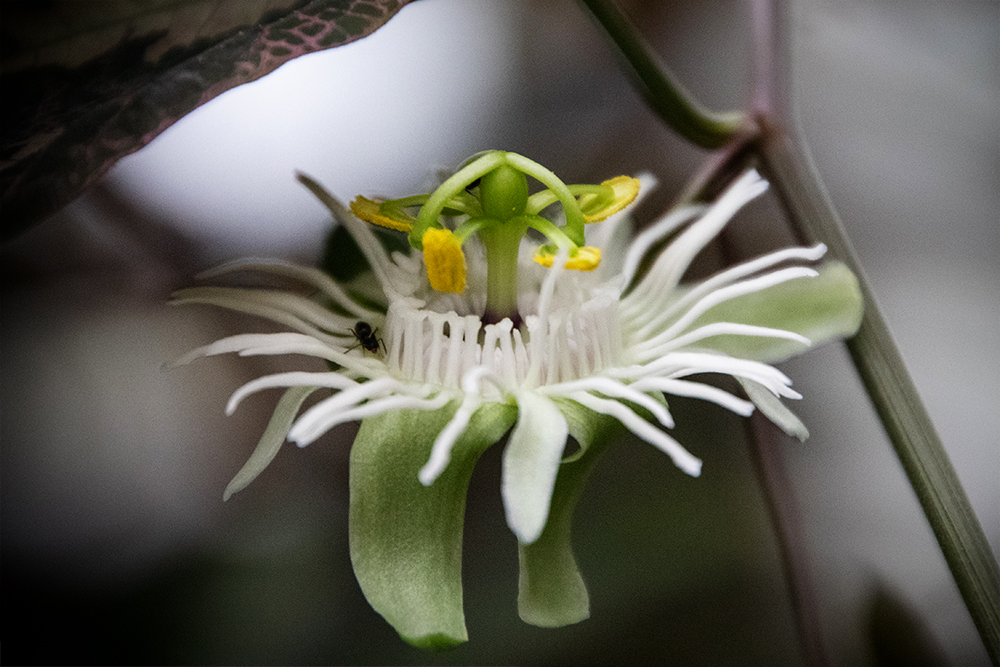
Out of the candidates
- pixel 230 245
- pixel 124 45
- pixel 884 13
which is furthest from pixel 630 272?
pixel 884 13

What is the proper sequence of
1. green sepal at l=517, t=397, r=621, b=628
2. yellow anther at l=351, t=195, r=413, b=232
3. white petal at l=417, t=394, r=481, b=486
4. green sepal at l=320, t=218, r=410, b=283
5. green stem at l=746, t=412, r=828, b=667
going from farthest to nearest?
1. green stem at l=746, t=412, r=828, b=667
2. green sepal at l=320, t=218, r=410, b=283
3. yellow anther at l=351, t=195, r=413, b=232
4. green sepal at l=517, t=397, r=621, b=628
5. white petal at l=417, t=394, r=481, b=486

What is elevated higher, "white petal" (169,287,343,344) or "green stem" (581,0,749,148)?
"green stem" (581,0,749,148)

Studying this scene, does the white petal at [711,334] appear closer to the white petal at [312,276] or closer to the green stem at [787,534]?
the white petal at [312,276]

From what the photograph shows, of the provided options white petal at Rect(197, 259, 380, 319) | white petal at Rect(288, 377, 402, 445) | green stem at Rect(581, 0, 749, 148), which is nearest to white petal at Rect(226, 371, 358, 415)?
white petal at Rect(288, 377, 402, 445)

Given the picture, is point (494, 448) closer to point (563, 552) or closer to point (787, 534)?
point (787, 534)

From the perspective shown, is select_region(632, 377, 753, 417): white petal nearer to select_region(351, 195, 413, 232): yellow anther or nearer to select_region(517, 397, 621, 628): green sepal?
select_region(517, 397, 621, 628): green sepal

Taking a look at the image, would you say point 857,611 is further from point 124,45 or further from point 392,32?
point 124,45

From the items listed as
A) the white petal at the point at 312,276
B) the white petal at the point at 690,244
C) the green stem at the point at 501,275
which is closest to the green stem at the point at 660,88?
the white petal at the point at 690,244
